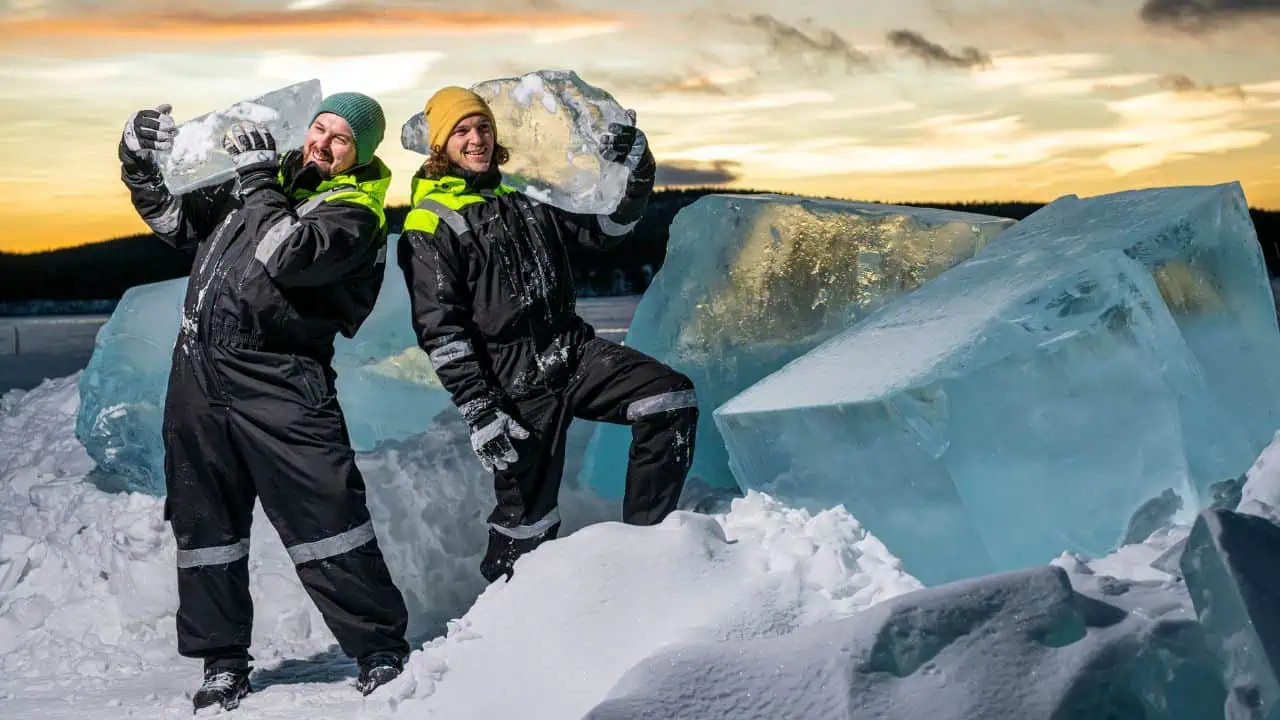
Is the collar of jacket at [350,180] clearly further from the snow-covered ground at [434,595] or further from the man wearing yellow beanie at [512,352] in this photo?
the snow-covered ground at [434,595]

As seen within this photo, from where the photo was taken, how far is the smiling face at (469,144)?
3.59 m

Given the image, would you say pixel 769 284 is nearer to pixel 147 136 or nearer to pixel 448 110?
pixel 448 110

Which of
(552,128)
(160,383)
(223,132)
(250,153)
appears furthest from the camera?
(160,383)

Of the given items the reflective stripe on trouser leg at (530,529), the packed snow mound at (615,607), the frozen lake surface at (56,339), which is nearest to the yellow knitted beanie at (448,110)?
the reflective stripe on trouser leg at (530,529)

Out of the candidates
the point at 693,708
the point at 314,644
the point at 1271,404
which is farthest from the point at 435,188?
the point at 1271,404

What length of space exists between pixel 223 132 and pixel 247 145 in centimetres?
34

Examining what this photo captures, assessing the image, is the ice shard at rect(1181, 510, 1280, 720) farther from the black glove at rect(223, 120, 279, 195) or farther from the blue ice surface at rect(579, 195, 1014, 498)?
the black glove at rect(223, 120, 279, 195)

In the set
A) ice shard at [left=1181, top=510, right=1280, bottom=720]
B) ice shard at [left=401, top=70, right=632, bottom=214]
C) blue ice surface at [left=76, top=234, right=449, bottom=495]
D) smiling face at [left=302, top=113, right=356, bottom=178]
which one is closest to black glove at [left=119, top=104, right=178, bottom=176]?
smiling face at [left=302, top=113, right=356, bottom=178]

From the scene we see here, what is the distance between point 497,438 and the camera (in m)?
3.43

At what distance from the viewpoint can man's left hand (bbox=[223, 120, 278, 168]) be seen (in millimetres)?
3412

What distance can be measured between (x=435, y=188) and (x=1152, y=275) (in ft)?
6.20

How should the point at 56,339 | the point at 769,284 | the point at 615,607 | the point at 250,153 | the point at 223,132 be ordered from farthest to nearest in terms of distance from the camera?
the point at 56,339
the point at 769,284
the point at 223,132
the point at 250,153
the point at 615,607

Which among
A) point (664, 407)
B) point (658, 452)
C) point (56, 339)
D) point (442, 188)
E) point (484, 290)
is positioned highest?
point (442, 188)

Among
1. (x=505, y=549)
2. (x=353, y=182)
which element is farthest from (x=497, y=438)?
(x=353, y=182)
